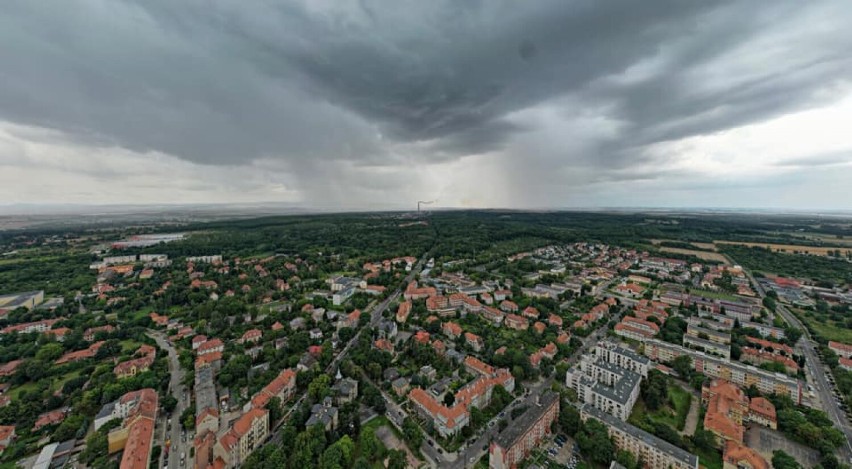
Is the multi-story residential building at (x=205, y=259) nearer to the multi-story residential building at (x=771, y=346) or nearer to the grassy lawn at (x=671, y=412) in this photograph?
the grassy lawn at (x=671, y=412)

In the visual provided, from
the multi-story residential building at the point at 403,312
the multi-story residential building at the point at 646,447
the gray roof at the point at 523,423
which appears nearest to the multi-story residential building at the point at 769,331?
the multi-story residential building at the point at 646,447

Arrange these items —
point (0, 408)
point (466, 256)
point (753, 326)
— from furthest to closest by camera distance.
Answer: point (466, 256) < point (753, 326) < point (0, 408)

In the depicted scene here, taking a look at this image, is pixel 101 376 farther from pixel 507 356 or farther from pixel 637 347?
pixel 637 347

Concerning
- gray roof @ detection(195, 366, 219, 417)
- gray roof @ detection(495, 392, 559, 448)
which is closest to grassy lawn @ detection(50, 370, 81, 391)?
gray roof @ detection(195, 366, 219, 417)

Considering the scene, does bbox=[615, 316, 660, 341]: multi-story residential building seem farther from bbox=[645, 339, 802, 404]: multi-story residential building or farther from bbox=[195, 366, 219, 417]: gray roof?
bbox=[195, 366, 219, 417]: gray roof

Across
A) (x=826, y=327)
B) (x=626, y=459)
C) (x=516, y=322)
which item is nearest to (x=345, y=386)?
(x=626, y=459)

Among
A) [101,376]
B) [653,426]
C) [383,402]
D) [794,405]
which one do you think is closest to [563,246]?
[794,405]
